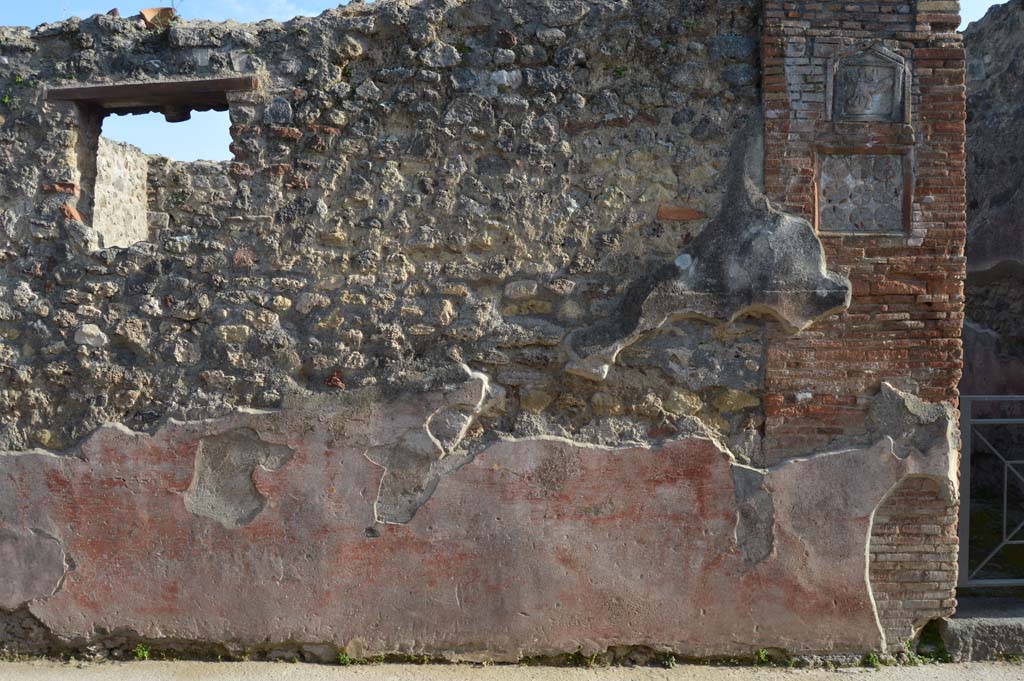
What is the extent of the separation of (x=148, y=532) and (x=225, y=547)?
35cm

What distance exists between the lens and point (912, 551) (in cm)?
371

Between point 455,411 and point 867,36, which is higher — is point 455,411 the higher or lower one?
the lower one

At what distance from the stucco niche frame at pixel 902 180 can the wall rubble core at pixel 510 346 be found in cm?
2

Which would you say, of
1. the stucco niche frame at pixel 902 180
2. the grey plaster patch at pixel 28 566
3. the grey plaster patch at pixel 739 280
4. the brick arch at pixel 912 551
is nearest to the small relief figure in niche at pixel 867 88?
the stucco niche frame at pixel 902 180

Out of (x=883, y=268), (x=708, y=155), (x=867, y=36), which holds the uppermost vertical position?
(x=867, y=36)

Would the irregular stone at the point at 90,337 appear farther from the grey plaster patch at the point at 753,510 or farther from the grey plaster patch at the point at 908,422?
the grey plaster patch at the point at 908,422

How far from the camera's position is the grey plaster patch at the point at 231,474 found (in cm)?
375

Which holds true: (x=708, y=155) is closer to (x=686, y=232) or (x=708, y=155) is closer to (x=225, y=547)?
(x=686, y=232)

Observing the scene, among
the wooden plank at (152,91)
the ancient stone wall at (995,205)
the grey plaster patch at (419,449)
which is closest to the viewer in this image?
the grey plaster patch at (419,449)

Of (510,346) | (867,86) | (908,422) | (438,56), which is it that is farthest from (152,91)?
(908,422)

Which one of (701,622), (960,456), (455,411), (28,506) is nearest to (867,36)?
(960,456)

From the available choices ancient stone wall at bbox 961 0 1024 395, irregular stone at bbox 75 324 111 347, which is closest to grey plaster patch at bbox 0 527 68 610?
irregular stone at bbox 75 324 111 347

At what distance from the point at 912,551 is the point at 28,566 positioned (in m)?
3.88

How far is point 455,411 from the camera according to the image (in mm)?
3734
